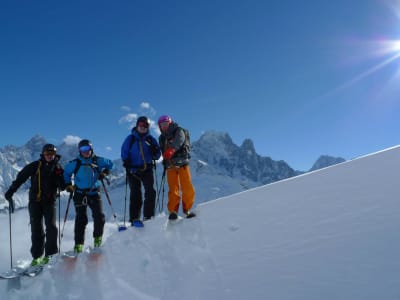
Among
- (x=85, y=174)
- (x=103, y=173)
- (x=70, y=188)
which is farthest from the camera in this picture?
(x=103, y=173)

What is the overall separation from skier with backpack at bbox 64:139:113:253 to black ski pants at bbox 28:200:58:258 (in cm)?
57

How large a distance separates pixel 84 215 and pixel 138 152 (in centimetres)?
196

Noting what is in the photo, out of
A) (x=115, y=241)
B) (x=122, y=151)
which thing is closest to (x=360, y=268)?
(x=115, y=241)

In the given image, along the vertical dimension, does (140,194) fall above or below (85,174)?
below

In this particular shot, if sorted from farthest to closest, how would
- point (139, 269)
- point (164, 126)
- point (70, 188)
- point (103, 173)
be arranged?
point (164, 126) < point (103, 173) < point (70, 188) < point (139, 269)

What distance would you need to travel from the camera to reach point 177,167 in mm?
7879

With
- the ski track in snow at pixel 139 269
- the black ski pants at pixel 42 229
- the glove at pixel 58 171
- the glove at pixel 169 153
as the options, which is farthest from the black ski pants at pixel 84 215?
the glove at pixel 169 153

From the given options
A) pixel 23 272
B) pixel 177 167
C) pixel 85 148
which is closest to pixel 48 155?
pixel 85 148

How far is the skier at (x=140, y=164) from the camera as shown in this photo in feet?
27.0

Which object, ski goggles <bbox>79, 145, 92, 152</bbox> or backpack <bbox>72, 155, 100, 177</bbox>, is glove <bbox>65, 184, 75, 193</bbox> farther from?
ski goggles <bbox>79, 145, 92, 152</bbox>

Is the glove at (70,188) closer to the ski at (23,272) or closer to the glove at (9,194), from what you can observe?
the glove at (9,194)

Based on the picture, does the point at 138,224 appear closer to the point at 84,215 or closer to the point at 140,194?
the point at 140,194

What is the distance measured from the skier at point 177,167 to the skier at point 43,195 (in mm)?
2668

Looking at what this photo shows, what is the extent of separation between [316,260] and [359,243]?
506 millimetres
